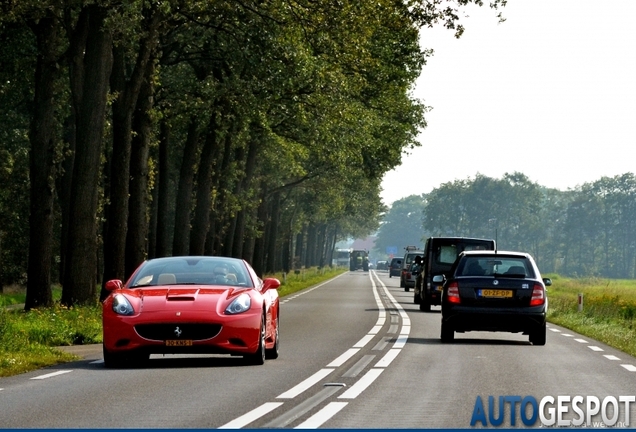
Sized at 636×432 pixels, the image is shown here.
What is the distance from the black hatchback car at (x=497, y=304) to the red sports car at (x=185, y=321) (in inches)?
226

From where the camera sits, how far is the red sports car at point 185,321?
1599cm

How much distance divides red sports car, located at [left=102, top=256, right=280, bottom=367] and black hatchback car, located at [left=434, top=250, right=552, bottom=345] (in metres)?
5.74

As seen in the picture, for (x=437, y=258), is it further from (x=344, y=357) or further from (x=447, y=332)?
Answer: (x=344, y=357)

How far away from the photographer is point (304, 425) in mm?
10242

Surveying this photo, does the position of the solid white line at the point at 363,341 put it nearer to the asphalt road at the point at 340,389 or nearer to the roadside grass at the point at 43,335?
the asphalt road at the point at 340,389

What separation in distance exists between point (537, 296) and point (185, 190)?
23718mm

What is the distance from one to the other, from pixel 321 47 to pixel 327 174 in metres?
38.0

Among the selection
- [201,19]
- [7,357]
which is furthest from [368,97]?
[7,357]

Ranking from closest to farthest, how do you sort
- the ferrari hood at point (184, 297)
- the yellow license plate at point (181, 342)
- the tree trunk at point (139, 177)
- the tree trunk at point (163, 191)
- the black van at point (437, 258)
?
the yellow license plate at point (181, 342) < the ferrari hood at point (184, 297) < the tree trunk at point (139, 177) < the black van at point (437, 258) < the tree trunk at point (163, 191)

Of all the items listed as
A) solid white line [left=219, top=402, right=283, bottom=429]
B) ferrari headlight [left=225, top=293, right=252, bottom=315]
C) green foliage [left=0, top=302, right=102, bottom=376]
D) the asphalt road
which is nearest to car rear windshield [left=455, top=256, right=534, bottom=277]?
the asphalt road

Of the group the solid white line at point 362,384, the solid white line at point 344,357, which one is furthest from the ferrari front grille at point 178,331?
the solid white line at point 362,384

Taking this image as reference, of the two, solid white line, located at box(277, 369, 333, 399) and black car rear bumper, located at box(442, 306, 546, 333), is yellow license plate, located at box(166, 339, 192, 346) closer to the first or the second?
solid white line, located at box(277, 369, 333, 399)

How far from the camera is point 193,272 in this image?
1738cm

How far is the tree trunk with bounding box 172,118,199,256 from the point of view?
141 ft
